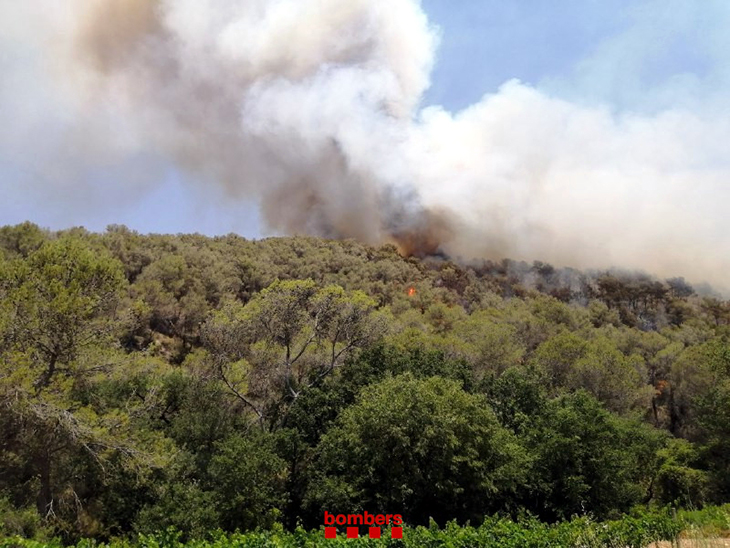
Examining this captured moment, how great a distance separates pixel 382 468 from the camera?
17844 millimetres

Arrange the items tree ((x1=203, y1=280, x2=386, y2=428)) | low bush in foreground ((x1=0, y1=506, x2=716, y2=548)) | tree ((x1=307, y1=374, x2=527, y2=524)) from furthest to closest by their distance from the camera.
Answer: tree ((x1=203, y1=280, x2=386, y2=428)), tree ((x1=307, y1=374, x2=527, y2=524)), low bush in foreground ((x1=0, y1=506, x2=716, y2=548))

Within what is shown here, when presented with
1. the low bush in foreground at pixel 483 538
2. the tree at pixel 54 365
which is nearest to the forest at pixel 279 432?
the tree at pixel 54 365

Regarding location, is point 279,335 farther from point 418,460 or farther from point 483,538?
point 483,538

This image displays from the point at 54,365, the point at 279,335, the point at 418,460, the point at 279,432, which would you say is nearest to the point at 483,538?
the point at 418,460

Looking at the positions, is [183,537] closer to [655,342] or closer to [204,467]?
[204,467]

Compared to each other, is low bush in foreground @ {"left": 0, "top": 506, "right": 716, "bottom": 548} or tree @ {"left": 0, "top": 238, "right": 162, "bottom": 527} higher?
tree @ {"left": 0, "top": 238, "right": 162, "bottom": 527}

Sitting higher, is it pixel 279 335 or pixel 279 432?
pixel 279 335

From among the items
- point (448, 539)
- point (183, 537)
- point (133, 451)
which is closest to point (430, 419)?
point (448, 539)

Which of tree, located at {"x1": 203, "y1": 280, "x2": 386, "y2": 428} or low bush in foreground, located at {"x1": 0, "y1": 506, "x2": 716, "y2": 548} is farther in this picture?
tree, located at {"x1": 203, "y1": 280, "x2": 386, "y2": 428}

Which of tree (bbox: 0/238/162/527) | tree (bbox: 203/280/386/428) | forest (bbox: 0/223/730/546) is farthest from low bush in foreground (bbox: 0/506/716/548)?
tree (bbox: 203/280/386/428)

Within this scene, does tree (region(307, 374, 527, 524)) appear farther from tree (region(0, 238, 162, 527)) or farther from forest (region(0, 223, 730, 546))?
tree (region(0, 238, 162, 527))

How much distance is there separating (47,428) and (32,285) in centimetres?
474

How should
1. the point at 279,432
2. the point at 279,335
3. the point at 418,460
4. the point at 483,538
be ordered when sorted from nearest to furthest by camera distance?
the point at 483,538 < the point at 418,460 < the point at 279,432 < the point at 279,335

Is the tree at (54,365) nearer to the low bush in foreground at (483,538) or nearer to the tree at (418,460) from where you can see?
the low bush in foreground at (483,538)
